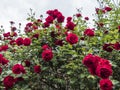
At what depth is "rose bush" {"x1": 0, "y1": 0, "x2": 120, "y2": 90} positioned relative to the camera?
175 inches

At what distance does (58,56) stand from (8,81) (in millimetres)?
845

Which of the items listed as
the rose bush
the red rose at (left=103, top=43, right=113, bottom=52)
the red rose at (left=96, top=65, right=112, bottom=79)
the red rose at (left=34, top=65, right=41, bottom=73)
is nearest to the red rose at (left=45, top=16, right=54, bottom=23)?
the rose bush

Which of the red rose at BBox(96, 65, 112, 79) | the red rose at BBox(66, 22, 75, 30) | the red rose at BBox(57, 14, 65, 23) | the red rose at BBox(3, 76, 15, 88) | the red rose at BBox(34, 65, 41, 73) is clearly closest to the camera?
the red rose at BBox(96, 65, 112, 79)

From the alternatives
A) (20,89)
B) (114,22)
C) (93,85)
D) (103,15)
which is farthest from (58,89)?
(103,15)

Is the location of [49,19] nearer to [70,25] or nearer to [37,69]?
[70,25]

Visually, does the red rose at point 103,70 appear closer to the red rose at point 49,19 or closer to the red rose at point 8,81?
the red rose at point 8,81

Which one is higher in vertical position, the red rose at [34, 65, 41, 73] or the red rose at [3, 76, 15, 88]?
the red rose at [34, 65, 41, 73]

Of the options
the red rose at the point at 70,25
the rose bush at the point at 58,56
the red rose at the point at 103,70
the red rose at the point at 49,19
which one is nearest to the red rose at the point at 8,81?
the rose bush at the point at 58,56

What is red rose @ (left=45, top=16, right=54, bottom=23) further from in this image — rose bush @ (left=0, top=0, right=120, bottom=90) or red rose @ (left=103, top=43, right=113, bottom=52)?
red rose @ (left=103, top=43, right=113, bottom=52)

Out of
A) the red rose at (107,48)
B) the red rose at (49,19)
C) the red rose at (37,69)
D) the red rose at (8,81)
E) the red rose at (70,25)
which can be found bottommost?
the red rose at (8,81)

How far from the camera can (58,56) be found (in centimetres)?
502

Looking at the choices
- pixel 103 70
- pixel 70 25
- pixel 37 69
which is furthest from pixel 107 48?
pixel 103 70

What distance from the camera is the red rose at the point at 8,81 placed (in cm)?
443

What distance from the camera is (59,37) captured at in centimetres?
518
